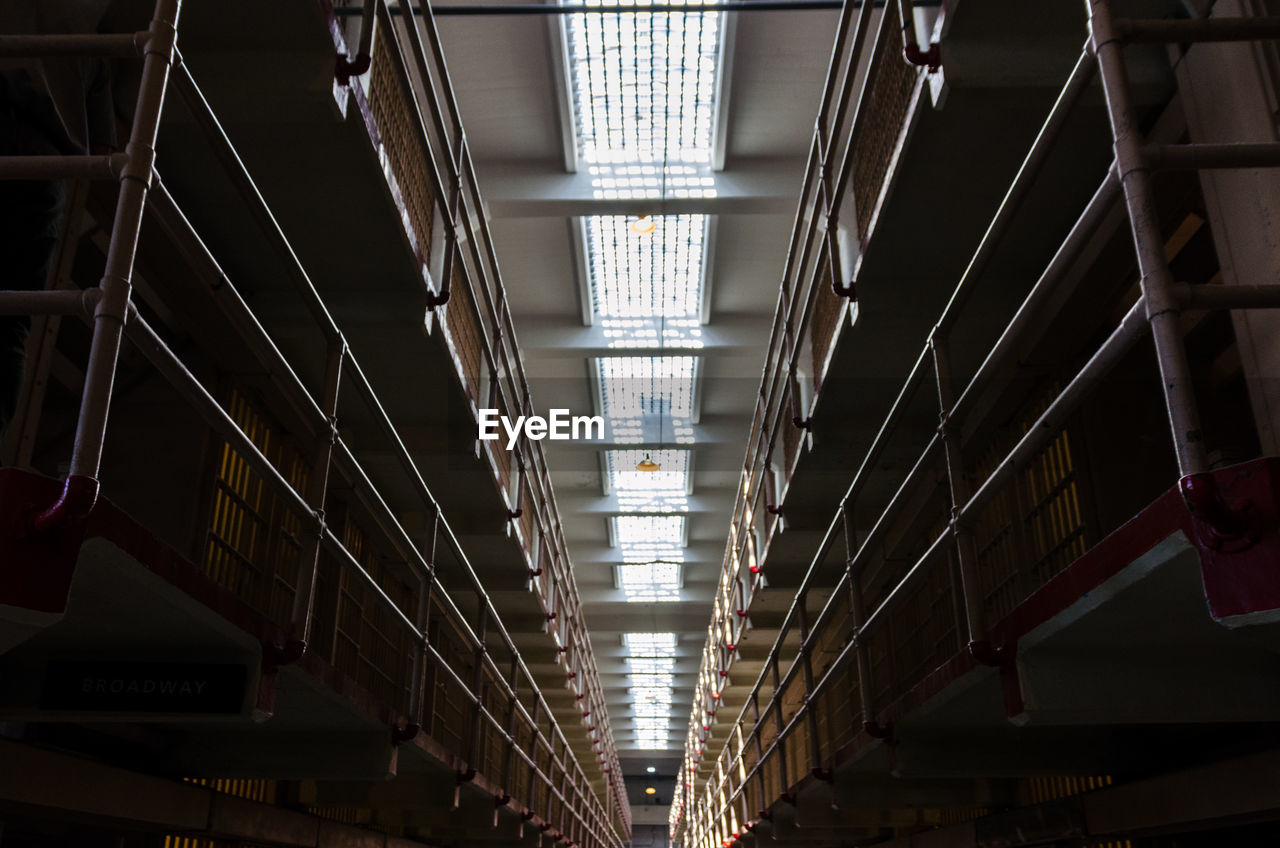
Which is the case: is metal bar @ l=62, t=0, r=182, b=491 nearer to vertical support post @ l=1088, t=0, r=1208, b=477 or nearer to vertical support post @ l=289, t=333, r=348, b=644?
vertical support post @ l=289, t=333, r=348, b=644

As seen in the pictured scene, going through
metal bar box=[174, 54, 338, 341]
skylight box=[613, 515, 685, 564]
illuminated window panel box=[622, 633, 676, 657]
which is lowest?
metal bar box=[174, 54, 338, 341]

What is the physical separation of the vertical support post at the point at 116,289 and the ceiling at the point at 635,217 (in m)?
6.88

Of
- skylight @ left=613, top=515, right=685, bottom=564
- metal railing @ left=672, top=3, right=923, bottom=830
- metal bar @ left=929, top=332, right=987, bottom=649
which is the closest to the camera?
metal bar @ left=929, top=332, right=987, bottom=649

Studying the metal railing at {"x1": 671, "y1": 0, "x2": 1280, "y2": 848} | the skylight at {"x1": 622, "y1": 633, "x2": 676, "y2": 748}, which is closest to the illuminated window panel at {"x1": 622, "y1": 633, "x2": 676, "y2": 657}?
the skylight at {"x1": 622, "y1": 633, "x2": 676, "y2": 748}

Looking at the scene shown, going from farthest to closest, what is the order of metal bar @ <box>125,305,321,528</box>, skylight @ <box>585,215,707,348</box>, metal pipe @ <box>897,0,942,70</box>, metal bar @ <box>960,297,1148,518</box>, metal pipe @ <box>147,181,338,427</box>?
1. skylight @ <box>585,215,707,348</box>
2. metal pipe @ <box>897,0,942,70</box>
3. metal pipe @ <box>147,181,338,427</box>
4. metal bar @ <box>125,305,321,528</box>
5. metal bar @ <box>960,297,1148,518</box>

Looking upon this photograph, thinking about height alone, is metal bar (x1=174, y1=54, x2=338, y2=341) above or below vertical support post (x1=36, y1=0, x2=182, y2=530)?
above

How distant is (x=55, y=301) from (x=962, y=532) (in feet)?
8.34

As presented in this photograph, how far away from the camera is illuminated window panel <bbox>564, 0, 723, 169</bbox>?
900 cm

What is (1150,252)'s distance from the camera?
2.11 m

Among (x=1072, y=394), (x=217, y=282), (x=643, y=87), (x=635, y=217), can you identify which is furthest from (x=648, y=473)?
(x=1072, y=394)

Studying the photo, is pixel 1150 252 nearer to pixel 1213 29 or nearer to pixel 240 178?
pixel 1213 29

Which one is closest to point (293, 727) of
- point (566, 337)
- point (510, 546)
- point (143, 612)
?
point (143, 612)

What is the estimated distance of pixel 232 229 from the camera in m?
5.20

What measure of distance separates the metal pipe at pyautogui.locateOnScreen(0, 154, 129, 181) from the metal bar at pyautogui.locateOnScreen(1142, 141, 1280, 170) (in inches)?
84.1
